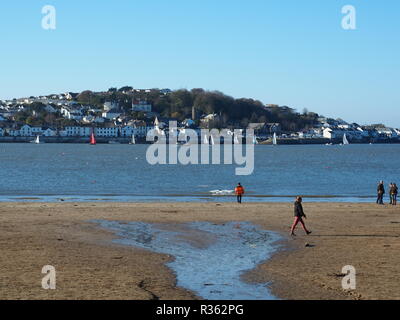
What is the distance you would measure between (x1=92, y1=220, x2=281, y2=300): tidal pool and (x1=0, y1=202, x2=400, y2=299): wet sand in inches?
14.3

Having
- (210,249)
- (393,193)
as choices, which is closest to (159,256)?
(210,249)

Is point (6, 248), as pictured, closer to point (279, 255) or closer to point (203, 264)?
point (203, 264)

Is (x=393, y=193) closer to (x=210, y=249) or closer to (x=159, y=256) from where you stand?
(x=210, y=249)

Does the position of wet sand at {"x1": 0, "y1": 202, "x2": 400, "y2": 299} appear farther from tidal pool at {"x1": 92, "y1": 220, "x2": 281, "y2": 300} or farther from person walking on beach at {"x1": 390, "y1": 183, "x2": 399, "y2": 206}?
person walking on beach at {"x1": 390, "y1": 183, "x2": 399, "y2": 206}

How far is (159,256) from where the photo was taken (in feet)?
59.4

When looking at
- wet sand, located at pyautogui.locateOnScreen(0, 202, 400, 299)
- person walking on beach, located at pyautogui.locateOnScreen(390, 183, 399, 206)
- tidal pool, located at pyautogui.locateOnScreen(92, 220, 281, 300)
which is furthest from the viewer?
person walking on beach, located at pyautogui.locateOnScreen(390, 183, 399, 206)

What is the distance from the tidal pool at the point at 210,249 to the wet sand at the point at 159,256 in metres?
0.36

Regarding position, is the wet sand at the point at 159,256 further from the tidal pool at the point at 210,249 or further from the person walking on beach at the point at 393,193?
the person walking on beach at the point at 393,193

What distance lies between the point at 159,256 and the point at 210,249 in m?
1.96

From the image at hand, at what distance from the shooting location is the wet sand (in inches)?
543

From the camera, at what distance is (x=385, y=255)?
18.1 metres

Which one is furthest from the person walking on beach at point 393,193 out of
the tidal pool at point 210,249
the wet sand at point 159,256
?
the tidal pool at point 210,249

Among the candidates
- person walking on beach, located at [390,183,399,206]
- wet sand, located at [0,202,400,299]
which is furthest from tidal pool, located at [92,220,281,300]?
person walking on beach, located at [390,183,399,206]

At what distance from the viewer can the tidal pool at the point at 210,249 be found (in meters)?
14.2
